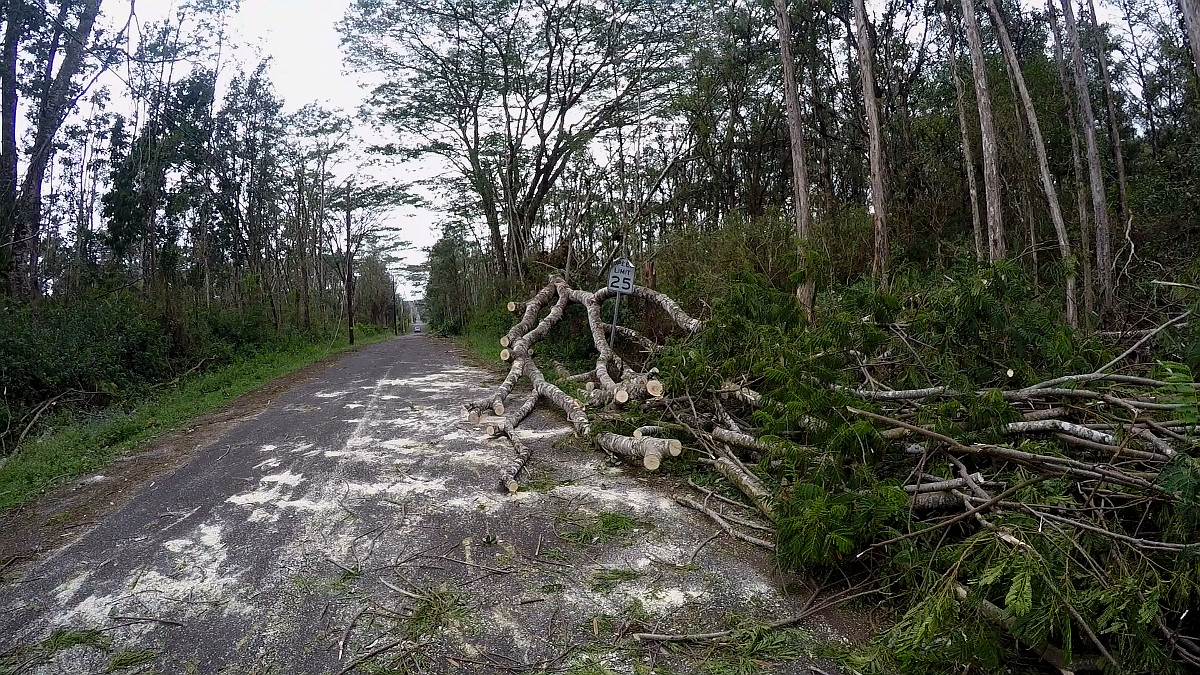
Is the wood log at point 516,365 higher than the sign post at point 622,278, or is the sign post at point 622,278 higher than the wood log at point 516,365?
the sign post at point 622,278

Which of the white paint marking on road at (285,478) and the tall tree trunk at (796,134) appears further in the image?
the tall tree trunk at (796,134)

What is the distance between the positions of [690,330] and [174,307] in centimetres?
1018

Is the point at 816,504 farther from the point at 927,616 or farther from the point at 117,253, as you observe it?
the point at 117,253

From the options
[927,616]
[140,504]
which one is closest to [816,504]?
[927,616]

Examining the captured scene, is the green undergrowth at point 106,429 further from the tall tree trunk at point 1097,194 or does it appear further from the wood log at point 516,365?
the tall tree trunk at point 1097,194

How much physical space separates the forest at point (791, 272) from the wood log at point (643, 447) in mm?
29

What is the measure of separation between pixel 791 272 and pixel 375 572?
346 centimetres

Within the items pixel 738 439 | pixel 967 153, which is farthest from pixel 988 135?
pixel 738 439

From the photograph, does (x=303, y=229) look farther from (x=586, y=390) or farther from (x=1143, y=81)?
(x=1143, y=81)

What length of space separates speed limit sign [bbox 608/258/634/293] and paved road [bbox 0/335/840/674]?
3381 millimetres

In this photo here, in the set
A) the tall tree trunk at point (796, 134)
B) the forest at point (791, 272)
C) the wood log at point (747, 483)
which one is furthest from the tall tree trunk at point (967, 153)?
the wood log at point (747, 483)

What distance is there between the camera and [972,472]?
9.99 feet

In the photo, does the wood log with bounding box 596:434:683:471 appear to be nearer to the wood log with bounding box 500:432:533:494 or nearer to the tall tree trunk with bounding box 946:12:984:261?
the wood log with bounding box 500:432:533:494

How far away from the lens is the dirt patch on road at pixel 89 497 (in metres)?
3.75
